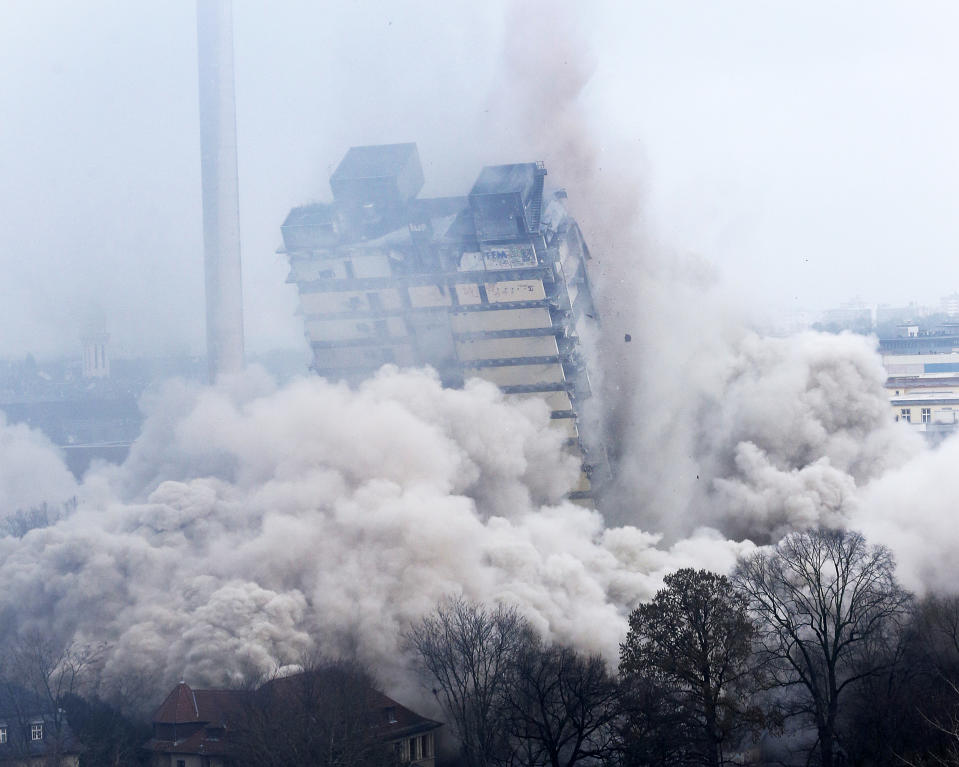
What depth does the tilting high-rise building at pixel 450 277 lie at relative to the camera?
125ft

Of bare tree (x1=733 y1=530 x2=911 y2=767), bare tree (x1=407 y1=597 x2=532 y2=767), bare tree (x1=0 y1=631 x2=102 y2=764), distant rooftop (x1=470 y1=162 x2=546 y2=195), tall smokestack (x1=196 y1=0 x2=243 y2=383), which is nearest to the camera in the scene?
bare tree (x1=407 y1=597 x2=532 y2=767)

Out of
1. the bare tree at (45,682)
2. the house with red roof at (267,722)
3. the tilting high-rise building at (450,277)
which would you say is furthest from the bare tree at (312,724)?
the tilting high-rise building at (450,277)

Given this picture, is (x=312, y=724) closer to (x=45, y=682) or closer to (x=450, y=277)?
(x=45, y=682)

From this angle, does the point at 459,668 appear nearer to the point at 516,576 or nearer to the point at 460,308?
the point at 516,576

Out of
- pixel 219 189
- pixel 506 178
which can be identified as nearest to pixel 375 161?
pixel 506 178

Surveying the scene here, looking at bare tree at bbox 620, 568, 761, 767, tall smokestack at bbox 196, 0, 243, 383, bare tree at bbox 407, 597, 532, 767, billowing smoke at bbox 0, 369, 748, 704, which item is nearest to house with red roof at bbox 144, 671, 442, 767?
bare tree at bbox 407, 597, 532, 767

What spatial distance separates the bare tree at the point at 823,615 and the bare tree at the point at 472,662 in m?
4.63

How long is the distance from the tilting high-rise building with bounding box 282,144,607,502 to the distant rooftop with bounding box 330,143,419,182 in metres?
0.04

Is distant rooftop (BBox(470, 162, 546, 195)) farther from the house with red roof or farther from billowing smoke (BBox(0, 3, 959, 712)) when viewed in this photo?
the house with red roof

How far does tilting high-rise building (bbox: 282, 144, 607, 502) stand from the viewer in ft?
125

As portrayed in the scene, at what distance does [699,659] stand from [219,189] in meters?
32.2

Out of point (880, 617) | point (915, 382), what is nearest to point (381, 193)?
point (880, 617)

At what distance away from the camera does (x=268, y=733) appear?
2595cm

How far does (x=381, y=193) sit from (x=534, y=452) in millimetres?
7507
